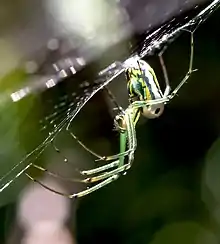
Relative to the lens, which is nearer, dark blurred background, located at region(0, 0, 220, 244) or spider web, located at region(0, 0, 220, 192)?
spider web, located at region(0, 0, 220, 192)

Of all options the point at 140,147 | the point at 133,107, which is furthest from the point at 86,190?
the point at 133,107

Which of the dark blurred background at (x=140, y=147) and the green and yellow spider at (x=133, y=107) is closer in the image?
the green and yellow spider at (x=133, y=107)

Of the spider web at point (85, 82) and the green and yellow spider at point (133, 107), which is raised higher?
the spider web at point (85, 82)

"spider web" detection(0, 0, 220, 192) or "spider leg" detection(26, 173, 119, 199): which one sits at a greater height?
"spider web" detection(0, 0, 220, 192)

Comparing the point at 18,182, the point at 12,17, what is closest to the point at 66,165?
the point at 18,182

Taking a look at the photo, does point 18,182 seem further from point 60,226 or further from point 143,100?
point 143,100

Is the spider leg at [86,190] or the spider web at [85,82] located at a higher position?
the spider web at [85,82]

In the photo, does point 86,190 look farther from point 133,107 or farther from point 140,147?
point 133,107

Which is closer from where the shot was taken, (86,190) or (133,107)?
(133,107)
